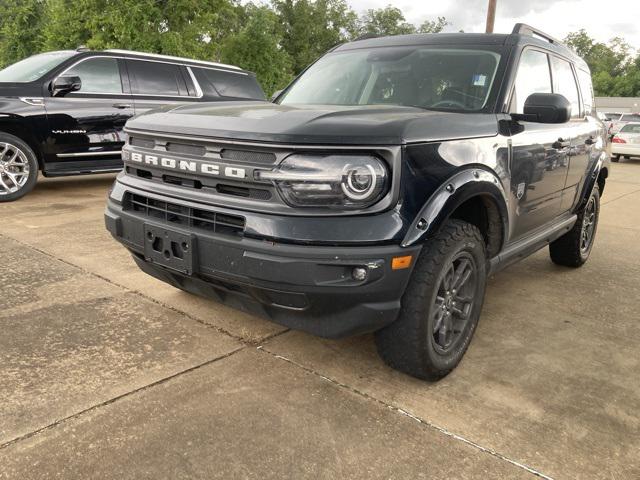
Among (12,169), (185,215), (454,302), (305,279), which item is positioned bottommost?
(454,302)

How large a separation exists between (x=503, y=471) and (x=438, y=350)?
0.70 meters

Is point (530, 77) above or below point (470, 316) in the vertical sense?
above

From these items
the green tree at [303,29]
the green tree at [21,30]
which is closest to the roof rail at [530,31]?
the green tree at [21,30]

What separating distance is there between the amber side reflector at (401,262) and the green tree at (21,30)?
18.5 metres

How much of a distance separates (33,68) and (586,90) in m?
6.17

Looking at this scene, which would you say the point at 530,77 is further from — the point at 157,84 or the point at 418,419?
the point at 157,84

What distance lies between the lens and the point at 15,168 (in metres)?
6.39

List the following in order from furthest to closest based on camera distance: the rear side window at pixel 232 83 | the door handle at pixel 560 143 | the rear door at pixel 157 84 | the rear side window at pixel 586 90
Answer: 1. the rear side window at pixel 232 83
2. the rear door at pixel 157 84
3. the rear side window at pixel 586 90
4. the door handle at pixel 560 143

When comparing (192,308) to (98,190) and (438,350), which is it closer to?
(438,350)

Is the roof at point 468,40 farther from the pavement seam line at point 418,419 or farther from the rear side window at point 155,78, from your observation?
the rear side window at point 155,78

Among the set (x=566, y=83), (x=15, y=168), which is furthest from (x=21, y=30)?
(x=566, y=83)

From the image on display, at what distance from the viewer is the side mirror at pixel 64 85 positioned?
21.0ft

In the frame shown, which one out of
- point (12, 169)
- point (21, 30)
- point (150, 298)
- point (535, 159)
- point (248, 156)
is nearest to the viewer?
point (248, 156)

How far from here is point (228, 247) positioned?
2.36 metres
